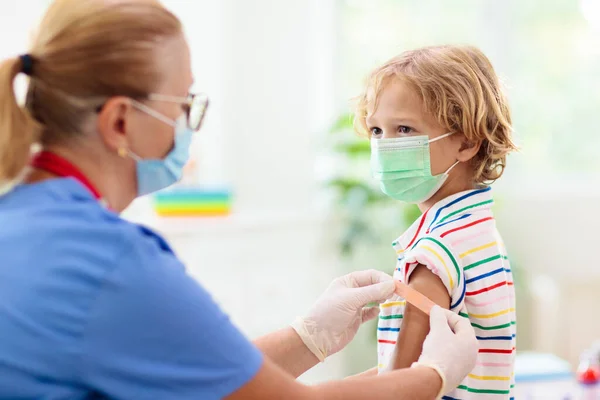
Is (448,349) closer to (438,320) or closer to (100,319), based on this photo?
(438,320)

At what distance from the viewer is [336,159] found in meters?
4.26

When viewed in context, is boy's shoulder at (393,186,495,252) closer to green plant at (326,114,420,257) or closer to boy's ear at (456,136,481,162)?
boy's ear at (456,136,481,162)

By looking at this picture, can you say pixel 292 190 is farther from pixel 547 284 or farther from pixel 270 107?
pixel 547 284

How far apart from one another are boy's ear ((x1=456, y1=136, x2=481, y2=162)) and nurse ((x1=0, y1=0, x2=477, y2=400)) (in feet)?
1.08

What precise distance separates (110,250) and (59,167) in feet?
0.65

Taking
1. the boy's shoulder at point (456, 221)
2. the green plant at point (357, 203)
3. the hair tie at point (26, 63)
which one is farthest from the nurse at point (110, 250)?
the green plant at point (357, 203)

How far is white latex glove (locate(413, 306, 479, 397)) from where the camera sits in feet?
4.24

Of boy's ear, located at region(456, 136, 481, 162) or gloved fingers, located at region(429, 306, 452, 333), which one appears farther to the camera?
boy's ear, located at region(456, 136, 481, 162)

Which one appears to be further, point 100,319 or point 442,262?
point 442,262

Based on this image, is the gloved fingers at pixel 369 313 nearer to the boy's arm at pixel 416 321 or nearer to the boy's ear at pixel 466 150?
Answer: the boy's arm at pixel 416 321

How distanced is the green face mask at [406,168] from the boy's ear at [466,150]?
2 cm

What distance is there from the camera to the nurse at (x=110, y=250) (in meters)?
1.08

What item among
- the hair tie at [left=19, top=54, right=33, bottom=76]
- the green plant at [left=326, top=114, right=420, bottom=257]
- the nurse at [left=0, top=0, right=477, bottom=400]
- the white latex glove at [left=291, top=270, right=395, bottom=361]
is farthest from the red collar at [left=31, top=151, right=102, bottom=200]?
the green plant at [left=326, top=114, right=420, bottom=257]

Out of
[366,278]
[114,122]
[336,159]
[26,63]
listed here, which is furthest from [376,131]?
[336,159]
